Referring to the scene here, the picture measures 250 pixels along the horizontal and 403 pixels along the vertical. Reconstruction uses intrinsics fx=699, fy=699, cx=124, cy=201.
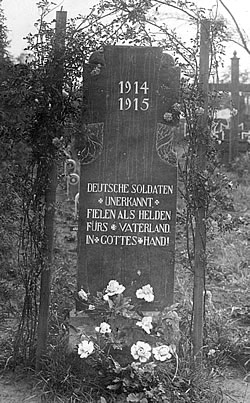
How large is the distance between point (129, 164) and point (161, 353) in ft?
3.83

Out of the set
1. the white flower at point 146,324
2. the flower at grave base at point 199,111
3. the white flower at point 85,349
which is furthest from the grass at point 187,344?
the flower at grave base at point 199,111

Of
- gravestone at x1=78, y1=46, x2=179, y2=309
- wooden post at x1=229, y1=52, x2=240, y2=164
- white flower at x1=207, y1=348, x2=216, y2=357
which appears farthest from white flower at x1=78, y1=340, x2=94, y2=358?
wooden post at x1=229, y1=52, x2=240, y2=164

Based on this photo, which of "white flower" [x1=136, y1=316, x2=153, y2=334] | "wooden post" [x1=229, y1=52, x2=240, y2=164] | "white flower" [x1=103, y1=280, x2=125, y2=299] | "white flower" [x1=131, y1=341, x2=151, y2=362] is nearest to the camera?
"white flower" [x1=131, y1=341, x2=151, y2=362]

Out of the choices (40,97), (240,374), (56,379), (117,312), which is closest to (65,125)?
(40,97)

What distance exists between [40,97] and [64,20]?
515 mm

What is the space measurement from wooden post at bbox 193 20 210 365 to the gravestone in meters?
0.24

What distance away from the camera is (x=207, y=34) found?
13.2ft

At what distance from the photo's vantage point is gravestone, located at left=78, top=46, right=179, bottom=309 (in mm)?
4242

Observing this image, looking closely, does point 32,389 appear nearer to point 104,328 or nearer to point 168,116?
point 104,328

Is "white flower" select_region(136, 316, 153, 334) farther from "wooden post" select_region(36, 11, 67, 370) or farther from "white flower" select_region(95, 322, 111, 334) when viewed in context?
"wooden post" select_region(36, 11, 67, 370)

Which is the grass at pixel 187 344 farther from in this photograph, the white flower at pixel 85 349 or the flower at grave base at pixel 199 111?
the flower at grave base at pixel 199 111

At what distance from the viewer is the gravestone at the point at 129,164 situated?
13.9 feet

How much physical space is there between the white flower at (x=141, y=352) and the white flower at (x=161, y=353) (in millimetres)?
53

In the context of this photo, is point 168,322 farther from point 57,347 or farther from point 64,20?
point 64,20
